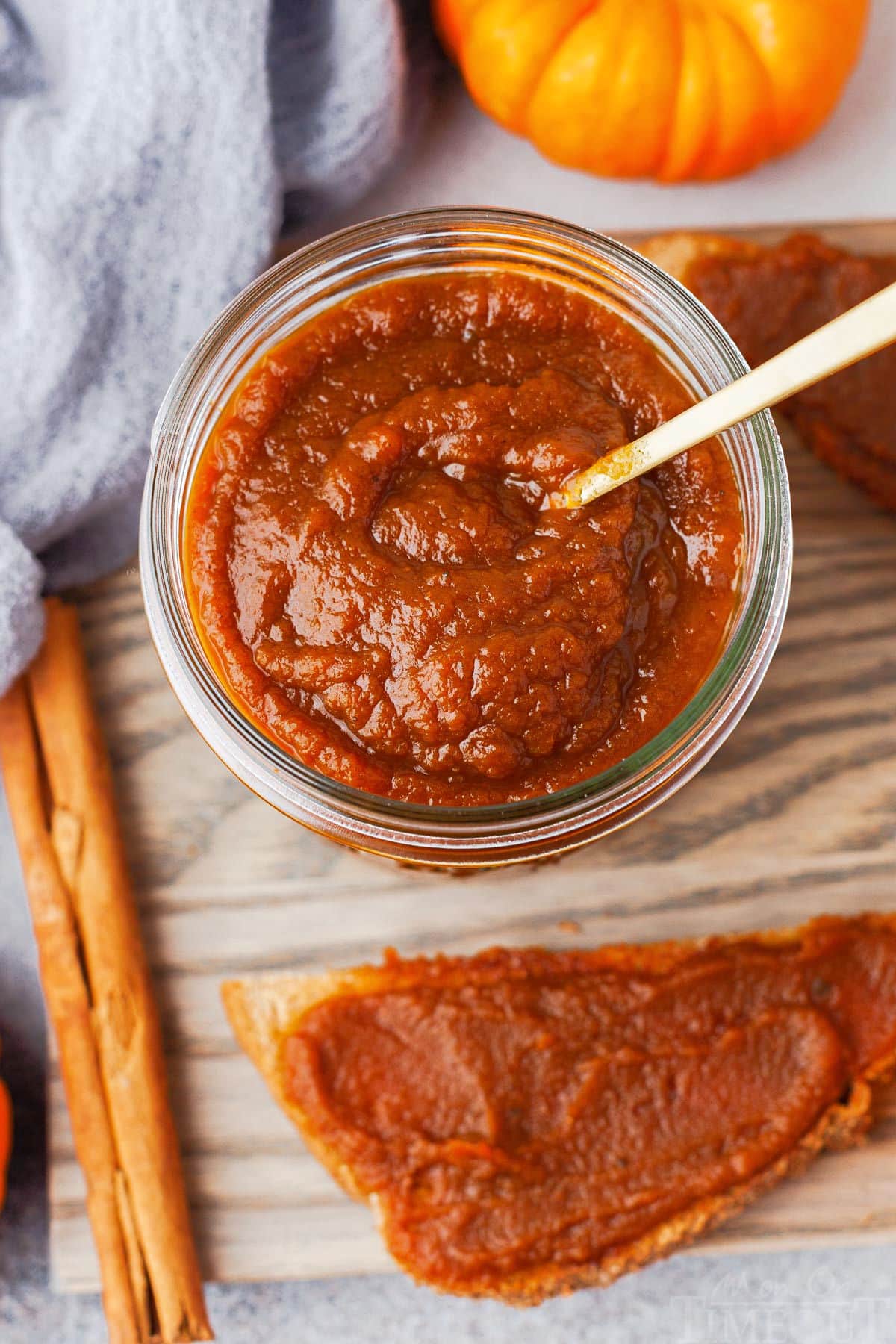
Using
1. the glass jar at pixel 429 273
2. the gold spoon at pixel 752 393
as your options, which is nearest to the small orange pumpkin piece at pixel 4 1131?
the glass jar at pixel 429 273

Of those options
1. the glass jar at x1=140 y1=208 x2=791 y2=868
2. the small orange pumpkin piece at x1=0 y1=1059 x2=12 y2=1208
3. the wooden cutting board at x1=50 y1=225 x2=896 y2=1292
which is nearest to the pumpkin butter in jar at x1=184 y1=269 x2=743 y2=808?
the glass jar at x1=140 y1=208 x2=791 y2=868

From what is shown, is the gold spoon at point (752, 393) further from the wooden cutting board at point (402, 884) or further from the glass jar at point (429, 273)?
the wooden cutting board at point (402, 884)

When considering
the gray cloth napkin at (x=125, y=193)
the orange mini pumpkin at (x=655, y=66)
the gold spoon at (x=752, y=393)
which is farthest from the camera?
the orange mini pumpkin at (x=655, y=66)

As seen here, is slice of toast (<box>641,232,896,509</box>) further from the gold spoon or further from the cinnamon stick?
the cinnamon stick

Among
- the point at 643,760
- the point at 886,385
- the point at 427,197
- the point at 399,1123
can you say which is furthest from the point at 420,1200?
the point at 427,197

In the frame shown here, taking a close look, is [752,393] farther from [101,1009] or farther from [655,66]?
[101,1009]

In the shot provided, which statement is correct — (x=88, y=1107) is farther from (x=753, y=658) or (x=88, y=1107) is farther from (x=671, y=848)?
(x=753, y=658)
